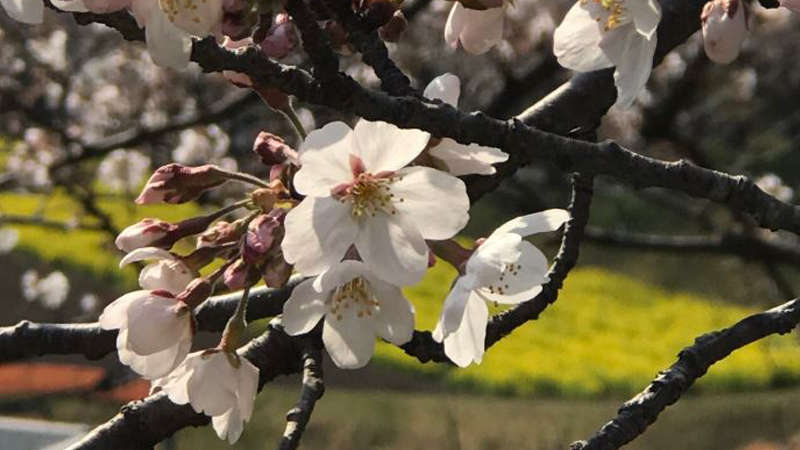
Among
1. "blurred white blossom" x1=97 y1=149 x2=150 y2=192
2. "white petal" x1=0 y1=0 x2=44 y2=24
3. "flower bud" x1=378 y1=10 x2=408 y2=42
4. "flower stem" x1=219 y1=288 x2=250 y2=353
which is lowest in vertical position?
"blurred white blossom" x1=97 y1=149 x2=150 y2=192

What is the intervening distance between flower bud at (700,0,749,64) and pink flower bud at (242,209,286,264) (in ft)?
1.65

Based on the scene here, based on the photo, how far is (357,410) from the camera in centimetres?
663

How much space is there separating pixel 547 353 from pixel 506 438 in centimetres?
199

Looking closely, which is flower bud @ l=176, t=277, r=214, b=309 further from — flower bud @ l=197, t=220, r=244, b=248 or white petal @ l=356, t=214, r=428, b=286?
white petal @ l=356, t=214, r=428, b=286

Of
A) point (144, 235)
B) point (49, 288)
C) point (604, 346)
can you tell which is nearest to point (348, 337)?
point (144, 235)

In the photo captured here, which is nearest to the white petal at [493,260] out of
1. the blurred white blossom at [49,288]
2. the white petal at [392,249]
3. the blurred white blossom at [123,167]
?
the white petal at [392,249]

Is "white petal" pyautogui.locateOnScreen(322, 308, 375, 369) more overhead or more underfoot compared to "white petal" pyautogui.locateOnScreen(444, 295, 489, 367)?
more underfoot

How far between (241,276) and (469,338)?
24cm

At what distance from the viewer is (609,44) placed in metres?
1.11

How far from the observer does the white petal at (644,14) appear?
1.00 metres

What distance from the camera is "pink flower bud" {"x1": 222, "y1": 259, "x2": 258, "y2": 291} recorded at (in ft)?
3.49

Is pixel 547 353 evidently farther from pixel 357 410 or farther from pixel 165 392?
pixel 165 392

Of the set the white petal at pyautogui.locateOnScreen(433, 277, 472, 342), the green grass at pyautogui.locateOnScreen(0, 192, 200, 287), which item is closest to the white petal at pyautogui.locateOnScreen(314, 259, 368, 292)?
the white petal at pyautogui.locateOnScreen(433, 277, 472, 342)

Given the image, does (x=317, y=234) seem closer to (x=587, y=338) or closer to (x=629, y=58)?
(x=629, y=58)
